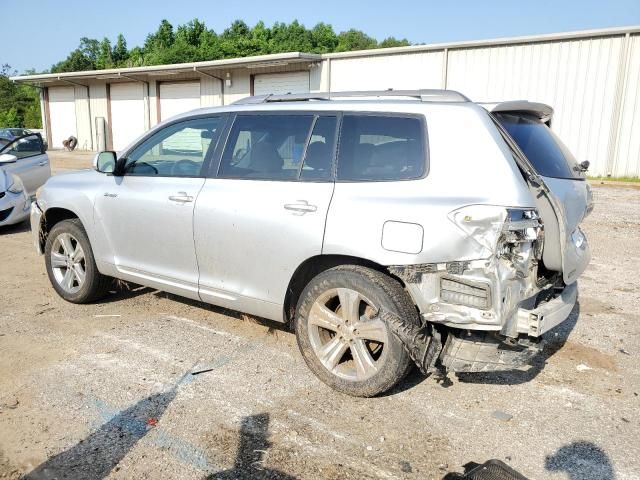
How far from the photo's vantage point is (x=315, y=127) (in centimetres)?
392

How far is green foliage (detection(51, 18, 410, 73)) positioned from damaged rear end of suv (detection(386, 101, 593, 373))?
36.5m

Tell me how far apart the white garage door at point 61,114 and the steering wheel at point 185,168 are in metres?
31.3

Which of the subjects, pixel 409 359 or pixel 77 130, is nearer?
pixel 409 359

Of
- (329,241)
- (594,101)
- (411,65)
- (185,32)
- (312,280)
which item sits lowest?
(312,280)

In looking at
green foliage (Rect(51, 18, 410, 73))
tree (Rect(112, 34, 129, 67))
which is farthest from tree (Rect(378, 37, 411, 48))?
tree (Rect(112, 34, 129, 67))

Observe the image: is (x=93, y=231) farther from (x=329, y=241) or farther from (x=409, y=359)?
(x=409, y=359)

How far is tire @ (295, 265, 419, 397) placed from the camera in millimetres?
3418

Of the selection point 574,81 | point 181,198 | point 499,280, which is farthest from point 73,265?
point 574,81

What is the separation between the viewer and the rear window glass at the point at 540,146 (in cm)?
374

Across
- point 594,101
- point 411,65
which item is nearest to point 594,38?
point 594,101

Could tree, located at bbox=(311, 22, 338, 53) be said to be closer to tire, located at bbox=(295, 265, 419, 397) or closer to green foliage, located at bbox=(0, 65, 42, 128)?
green foliage, located at bbox=(0, 65, 42, 128)

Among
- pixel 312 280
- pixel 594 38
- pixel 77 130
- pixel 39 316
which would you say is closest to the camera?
pixel 312 280

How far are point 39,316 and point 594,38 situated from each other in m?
16.8

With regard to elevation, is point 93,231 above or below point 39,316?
above
